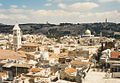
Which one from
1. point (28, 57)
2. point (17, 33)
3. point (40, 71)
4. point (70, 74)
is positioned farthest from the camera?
point (17, 33)

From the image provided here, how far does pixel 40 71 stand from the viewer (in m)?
19.5

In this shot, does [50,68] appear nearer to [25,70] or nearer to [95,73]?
[25,70]

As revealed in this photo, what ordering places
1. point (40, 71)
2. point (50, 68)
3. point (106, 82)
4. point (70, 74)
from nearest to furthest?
point (106, 82) < point (70, 74) < point (40, 71) < point (50, 68)

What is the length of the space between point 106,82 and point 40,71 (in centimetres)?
719

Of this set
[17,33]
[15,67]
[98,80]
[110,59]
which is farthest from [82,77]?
[17,33]

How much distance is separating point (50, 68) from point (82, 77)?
6.08 metres

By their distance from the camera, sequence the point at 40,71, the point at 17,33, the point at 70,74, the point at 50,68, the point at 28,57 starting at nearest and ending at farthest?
the point at 70,74 → the point at 40,71 → the point at 50,68 → the point at 28,57 → the point at 17,33

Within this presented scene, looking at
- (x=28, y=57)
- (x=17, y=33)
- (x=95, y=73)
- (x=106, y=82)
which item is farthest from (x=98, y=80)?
(x=17, y=33)

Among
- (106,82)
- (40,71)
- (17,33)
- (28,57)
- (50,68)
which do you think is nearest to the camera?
(106,82)

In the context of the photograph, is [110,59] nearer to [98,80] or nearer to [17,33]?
[98,80]

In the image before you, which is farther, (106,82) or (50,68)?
(50,68)

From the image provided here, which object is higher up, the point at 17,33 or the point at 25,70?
the point at 17,33

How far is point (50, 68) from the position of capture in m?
21.6

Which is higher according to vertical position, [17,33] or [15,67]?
[17,33]
